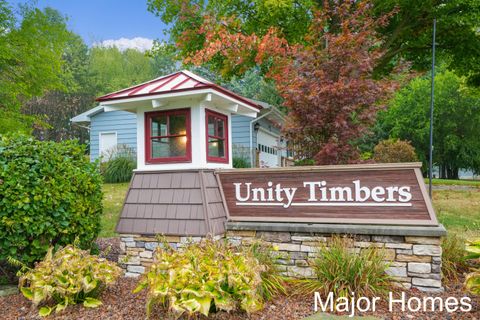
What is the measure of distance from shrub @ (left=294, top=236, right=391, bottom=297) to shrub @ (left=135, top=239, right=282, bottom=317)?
701 mm

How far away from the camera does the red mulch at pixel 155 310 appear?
319 centimetres

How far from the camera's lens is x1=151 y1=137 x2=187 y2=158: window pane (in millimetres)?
4853

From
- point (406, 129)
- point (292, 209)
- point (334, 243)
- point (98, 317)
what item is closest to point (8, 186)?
point (98, 317)

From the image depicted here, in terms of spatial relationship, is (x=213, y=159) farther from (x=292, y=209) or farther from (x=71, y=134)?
(x=71, y=134)

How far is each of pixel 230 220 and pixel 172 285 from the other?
1631 millimetres

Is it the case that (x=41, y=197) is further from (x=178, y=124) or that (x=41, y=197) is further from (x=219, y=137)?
(x=219, y=137)

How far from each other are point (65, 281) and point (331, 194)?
2894 millimetres

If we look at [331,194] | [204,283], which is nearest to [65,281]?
[204,283]

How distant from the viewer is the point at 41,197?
382 cm

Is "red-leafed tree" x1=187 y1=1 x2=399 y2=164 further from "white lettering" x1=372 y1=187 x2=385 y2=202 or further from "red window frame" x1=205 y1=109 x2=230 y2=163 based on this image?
"white lettering" x1=372 y1=187 x2=385 y2=202

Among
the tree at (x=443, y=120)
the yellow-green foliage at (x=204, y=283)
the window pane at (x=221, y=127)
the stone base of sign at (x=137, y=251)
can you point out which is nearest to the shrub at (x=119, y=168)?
the window pane at (x=221, y=127)

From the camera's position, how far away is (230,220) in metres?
4.62

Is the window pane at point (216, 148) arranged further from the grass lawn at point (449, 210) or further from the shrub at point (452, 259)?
the shrub at point (452, 259)

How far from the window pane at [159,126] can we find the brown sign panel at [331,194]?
3.27ft
